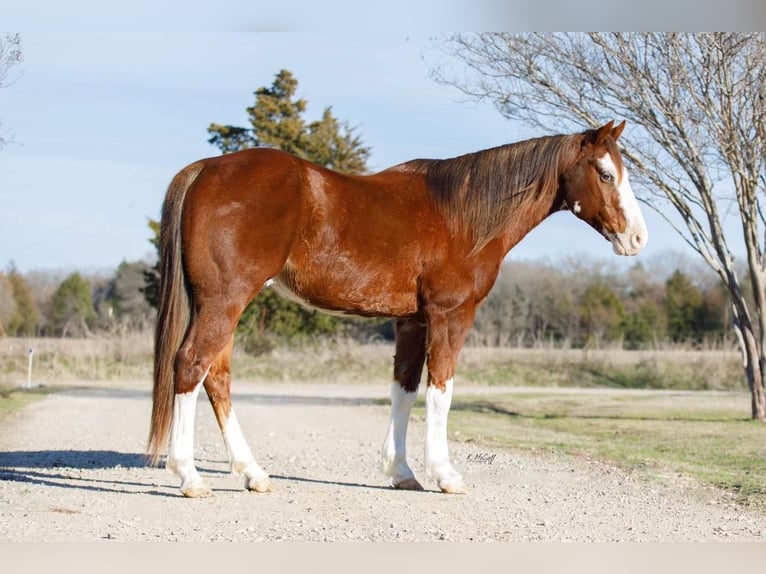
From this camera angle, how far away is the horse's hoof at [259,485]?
5723 millimetres

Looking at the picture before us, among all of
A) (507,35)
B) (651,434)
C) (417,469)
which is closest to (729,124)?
(507,35)

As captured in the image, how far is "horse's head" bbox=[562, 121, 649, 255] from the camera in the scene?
5.93 meters

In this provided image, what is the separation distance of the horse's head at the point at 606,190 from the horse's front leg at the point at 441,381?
1.09 metres

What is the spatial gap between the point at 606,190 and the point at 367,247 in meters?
1.64

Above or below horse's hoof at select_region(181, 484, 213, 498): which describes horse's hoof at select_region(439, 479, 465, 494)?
above

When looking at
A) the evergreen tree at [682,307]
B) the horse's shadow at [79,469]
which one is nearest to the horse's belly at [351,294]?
the horse's shadow at [79,469]

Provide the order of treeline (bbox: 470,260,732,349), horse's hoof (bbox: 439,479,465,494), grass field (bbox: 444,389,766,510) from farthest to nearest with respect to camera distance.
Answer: treeline (bbox: 470,260,732,349) → grass field (bbox: 444,389,766,510) → horse's hoof (bbox: 439,479,465,494)

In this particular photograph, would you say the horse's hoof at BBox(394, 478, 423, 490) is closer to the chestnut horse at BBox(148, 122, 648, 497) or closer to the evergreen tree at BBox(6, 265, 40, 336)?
the chestnut horse at BBox(148, 122, 648, 497)

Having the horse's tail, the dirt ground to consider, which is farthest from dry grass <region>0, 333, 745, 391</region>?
the horse's tail

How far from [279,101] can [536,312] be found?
43.6 ft

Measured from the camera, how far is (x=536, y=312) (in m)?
27.7

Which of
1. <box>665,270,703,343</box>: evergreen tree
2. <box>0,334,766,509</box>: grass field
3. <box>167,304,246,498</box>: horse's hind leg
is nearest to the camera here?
<box>167,304,246,498</box>: horse's hind leg

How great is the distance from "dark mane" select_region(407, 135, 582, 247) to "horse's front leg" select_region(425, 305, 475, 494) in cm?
55

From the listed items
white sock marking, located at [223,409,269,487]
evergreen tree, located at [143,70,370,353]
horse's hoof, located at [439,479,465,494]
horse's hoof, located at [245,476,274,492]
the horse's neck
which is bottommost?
horse's hoof, located at [245,476,274,492]
